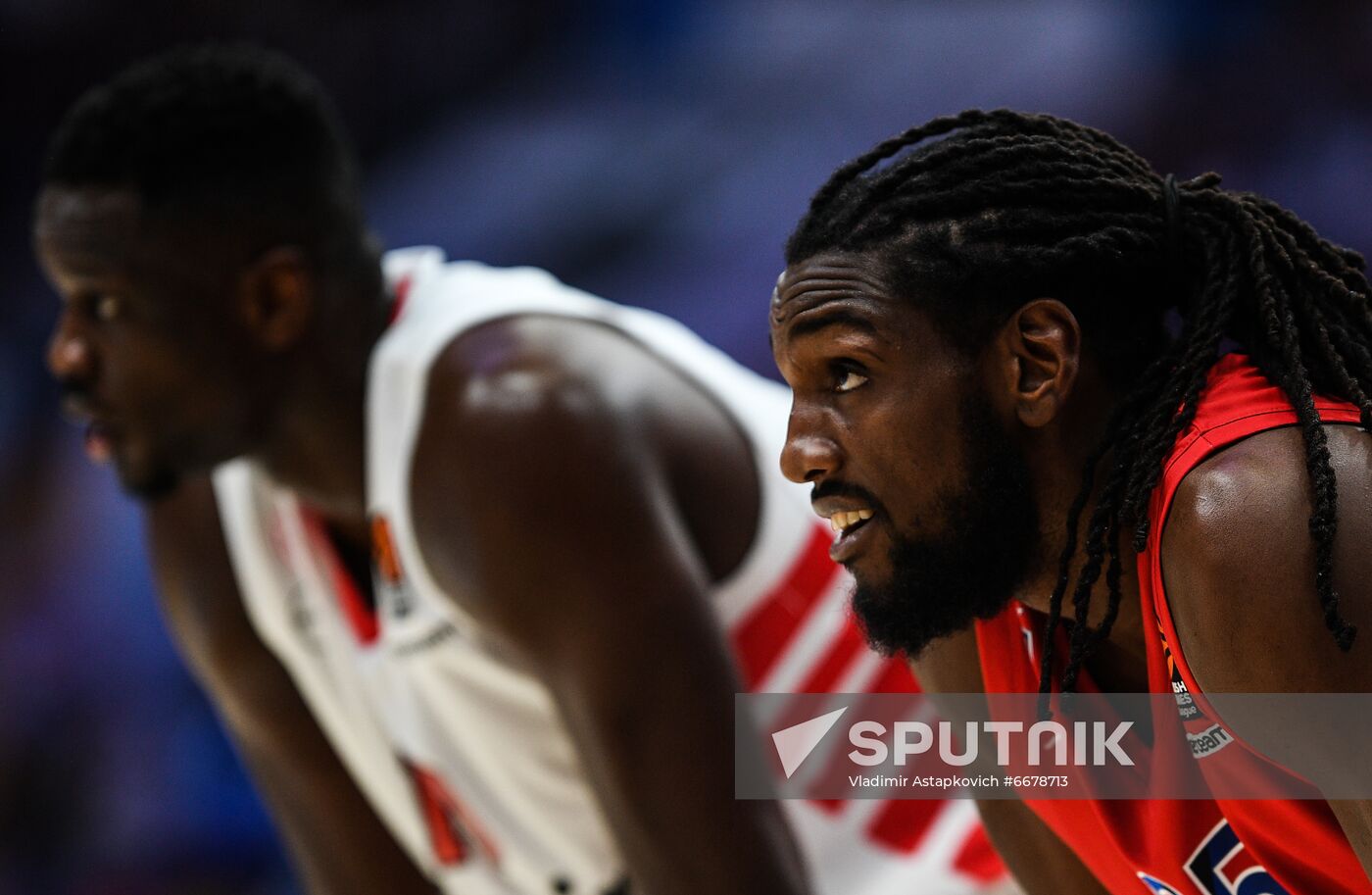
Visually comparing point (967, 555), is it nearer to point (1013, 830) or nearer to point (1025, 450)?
point (1025, 450)

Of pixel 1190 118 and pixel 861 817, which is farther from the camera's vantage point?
pixel 1190 118

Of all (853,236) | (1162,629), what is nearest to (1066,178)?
(853,236)

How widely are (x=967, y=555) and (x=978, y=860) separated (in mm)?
1101

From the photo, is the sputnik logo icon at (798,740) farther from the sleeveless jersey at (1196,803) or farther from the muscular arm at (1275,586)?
the muscular arm at (1275,586)

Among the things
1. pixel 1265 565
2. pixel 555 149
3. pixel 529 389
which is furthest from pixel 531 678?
pixel 555 149

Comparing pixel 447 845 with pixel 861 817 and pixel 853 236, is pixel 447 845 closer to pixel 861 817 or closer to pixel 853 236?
pixel 861 817

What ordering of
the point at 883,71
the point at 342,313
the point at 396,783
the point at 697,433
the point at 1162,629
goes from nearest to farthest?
the point at 1162,629 < the point at 697,433 < the point at 342,313 < the point at 396,783 < the point at 883,71

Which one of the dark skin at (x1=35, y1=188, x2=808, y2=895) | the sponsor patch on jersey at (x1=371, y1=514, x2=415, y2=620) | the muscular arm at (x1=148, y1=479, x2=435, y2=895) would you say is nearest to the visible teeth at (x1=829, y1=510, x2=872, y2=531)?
the dark skin at (x1=35, y1=188, x2=808, y2=895)

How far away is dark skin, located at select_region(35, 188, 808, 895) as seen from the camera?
6.91 ft

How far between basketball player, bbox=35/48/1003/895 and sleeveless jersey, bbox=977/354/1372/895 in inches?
22.9

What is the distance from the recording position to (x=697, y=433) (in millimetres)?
2500

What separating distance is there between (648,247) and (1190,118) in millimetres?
1616

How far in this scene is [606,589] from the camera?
216cm

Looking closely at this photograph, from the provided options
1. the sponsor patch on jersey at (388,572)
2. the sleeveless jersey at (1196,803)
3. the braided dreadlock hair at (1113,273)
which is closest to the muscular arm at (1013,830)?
the sleeveless jersey at (1196,803)
